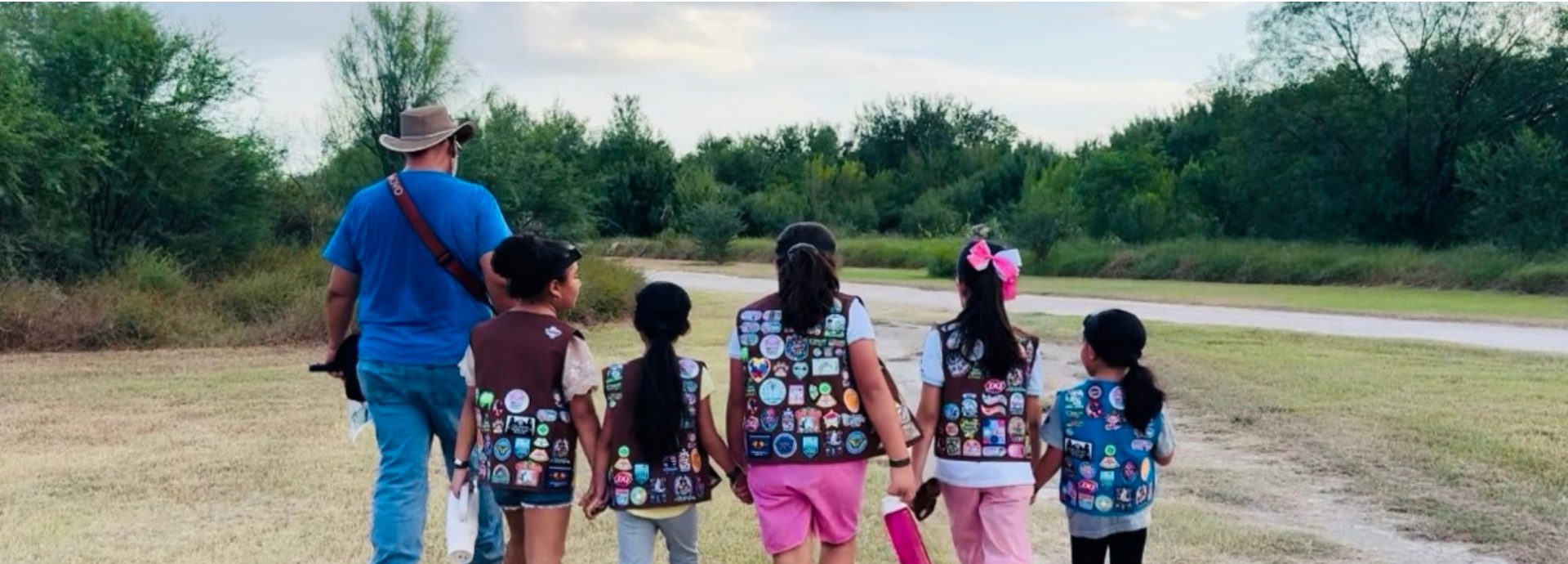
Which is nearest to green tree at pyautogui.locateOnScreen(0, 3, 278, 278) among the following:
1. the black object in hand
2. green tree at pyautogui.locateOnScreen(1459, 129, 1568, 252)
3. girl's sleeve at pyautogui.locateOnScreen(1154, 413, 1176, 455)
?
the black object in hand

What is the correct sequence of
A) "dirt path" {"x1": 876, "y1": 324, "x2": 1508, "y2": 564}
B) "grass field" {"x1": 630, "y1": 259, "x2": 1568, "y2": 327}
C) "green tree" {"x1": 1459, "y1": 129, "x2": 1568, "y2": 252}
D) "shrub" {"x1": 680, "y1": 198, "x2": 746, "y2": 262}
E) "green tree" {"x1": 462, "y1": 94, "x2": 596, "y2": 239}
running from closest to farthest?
"dirt path" {"x1": 876, "y1": 324, "x2": 1508, "y2": 564} < "grass field" {"x1": 630, "y1": 259, "x2": 1568, "y2": 327} < "green tree" {"x1": 462, "y1": 94, "x2": 596, "y2": 239} < "green tree" {"x1": 1459, "y1": 129, "x2": 1568, "y2": 252} < "shrub" {"x1": 680, "y1": 198, "x2": 746, "y2": 262}

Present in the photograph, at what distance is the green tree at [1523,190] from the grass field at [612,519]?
65.2 ft

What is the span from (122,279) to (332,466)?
423 inches

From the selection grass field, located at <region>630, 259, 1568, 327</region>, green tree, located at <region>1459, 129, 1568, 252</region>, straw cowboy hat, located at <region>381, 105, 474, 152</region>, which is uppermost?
green tree, located at <region>1459, 129, 1568, 252</region>

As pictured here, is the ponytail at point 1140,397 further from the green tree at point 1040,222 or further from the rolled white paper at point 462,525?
the green tree at point 1040,222

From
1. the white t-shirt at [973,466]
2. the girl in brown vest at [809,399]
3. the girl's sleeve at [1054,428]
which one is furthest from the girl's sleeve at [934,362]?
the girl's sleeve at [1054,428]

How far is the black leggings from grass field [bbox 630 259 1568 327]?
16595mm

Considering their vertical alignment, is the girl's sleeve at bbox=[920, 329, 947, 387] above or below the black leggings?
above

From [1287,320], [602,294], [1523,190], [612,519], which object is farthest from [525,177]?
[1523,190]

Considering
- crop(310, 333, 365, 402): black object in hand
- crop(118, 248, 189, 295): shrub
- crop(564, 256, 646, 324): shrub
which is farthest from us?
crop(564, 256, 646, 324): shrub

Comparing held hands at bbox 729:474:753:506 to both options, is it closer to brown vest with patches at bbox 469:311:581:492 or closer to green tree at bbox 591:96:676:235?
brown vest with patches at bbox 469:311:581:492

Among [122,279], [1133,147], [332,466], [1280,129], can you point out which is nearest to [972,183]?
[1133,147]

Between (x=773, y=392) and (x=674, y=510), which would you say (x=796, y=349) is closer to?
(x=773, y=392)

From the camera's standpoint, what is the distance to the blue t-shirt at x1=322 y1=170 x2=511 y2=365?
4.10m
